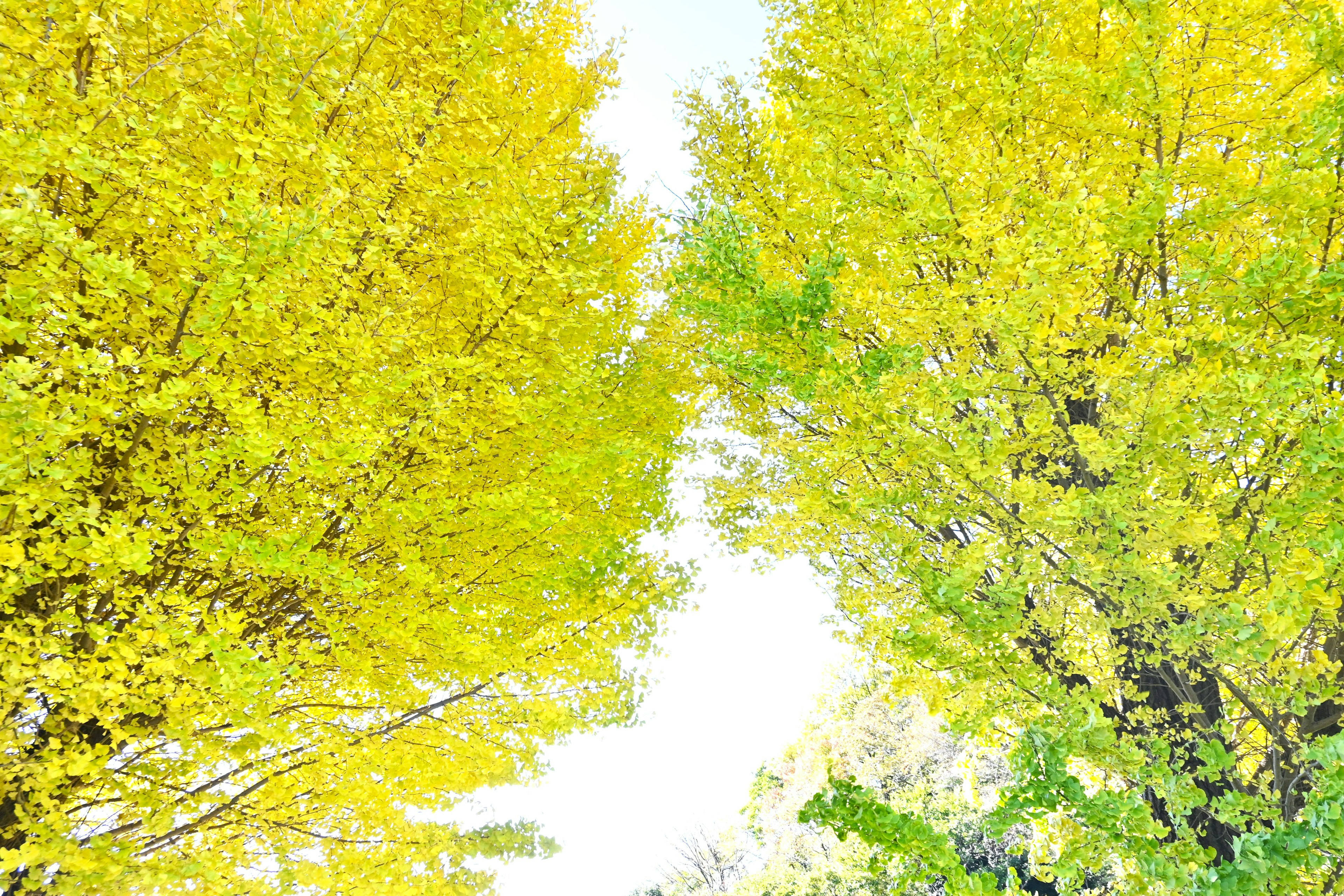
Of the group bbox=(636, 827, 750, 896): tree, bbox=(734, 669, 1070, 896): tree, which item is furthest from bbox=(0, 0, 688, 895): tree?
bbox=(636, 827, 750, 896): tree

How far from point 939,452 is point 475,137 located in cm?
419

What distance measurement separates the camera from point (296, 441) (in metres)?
3.26

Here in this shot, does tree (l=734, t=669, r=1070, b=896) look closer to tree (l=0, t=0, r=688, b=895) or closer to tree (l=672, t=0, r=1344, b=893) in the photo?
tree (l=672, t=0, r=1344, b=893)

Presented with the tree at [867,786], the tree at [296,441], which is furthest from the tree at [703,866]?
the tree at [296,441]

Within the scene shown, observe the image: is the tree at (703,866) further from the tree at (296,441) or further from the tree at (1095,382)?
the tree at (1095,382)

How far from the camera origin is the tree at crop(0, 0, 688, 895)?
266 centimetres

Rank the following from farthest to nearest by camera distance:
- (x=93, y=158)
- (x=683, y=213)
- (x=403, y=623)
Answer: (x=683, y=213), (x=403, y=623), (x=93, y=158)

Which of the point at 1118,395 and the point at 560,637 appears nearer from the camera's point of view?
the point at 1118,395

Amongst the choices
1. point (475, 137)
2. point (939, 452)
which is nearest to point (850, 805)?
point (939, 452)

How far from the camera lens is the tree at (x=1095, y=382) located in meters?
2.55

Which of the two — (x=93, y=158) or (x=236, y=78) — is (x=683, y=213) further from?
(x=93, y=158)

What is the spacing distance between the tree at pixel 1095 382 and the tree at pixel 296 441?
4.65 ft

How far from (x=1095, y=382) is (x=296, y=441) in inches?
169

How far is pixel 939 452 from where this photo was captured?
286cm
